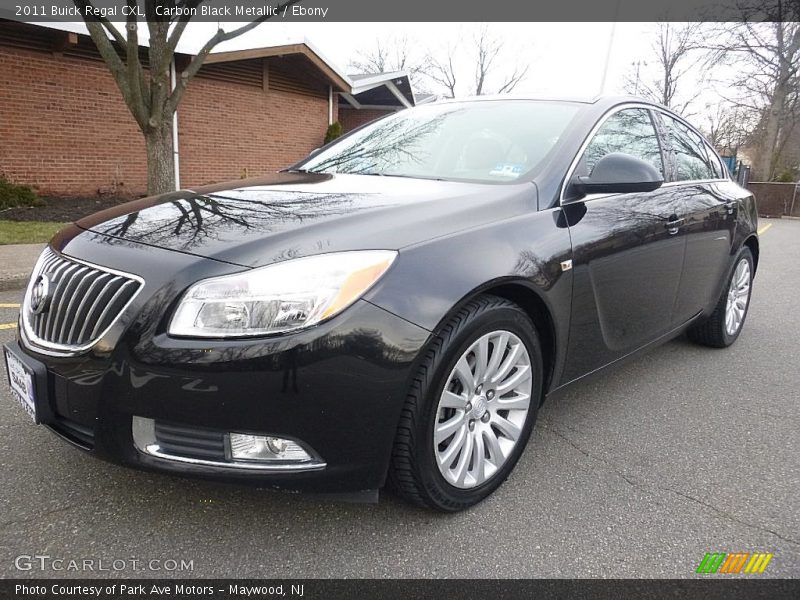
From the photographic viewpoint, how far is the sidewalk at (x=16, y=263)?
18.1 feet

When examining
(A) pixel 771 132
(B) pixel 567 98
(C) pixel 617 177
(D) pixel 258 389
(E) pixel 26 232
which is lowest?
(E) pixel 26 232

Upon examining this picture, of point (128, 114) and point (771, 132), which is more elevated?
point (771, 132)

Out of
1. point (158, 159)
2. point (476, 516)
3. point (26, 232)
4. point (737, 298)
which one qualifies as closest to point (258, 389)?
point (476, 516)

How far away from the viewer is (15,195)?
31.3 ft

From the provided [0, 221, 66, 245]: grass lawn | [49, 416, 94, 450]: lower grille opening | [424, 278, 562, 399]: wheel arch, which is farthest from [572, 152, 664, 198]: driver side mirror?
[0, 221, 66, 245]: grass lawn

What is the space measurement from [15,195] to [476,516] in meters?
9.95

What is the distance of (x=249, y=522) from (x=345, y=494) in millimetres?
427

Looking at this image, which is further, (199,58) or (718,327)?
(199,58)

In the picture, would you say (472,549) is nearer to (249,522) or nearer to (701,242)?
(249,522)

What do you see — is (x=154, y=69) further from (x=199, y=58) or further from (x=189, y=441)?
(x=189, y=441)

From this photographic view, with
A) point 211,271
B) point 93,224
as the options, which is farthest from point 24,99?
point 211,271

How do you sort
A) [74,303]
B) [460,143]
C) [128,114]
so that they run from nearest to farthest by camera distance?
[74,303], [460,143], [128,114]

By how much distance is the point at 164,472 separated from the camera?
5.93ft

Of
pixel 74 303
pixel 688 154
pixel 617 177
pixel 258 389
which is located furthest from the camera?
pixel 688 154
